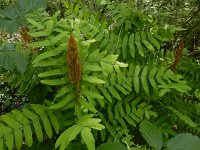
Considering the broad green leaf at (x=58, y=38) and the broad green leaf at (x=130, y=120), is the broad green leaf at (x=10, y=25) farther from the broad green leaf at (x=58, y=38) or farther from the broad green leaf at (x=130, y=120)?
the broad green leaf at (x=130, y=120)

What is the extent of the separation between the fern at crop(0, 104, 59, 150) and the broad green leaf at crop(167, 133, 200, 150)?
59 cm

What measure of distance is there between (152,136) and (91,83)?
382mm

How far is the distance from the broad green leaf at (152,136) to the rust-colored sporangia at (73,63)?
13.2 inches

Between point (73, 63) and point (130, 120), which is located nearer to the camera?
point (73, 63)

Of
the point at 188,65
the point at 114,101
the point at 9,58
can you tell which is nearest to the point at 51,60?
the point at 9,58

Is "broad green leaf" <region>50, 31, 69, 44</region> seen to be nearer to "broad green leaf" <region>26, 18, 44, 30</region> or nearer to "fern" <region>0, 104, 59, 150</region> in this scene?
"broad green leaf" <region>26, 18, 44, 30</region>

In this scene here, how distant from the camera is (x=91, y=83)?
155 cm

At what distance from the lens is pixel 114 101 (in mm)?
1963

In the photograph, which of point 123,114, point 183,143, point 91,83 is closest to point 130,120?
point 123,114

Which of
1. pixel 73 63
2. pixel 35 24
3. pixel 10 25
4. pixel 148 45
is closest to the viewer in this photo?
pixel 73 63

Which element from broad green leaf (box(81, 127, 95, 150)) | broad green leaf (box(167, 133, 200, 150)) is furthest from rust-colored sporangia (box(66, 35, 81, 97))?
broad green leaf (box(167, 133, 200, 150))

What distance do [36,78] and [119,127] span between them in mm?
520

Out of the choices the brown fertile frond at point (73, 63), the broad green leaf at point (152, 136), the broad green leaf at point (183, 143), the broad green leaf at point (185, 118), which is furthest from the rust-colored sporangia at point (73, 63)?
the broad green leaf at point (185, 118)

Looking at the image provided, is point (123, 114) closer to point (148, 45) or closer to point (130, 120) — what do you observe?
point (130, 120)
